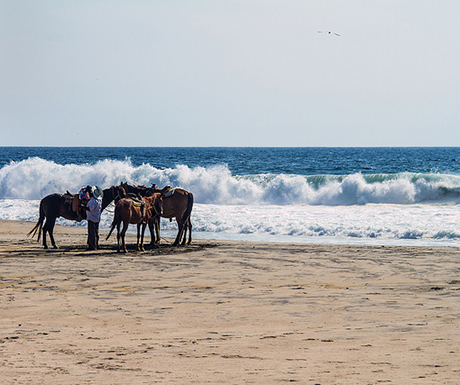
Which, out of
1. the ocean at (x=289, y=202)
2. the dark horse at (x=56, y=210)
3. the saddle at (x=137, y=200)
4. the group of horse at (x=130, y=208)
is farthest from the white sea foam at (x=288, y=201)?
the saddle at (x=137, y=200)

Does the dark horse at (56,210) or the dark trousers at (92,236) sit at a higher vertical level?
the dark horse at (56,210)

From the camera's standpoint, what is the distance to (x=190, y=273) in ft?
32.0

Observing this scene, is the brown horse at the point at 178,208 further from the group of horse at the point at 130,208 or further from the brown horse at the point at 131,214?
the brown horse at the point at 131,214

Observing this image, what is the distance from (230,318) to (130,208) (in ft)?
19.9

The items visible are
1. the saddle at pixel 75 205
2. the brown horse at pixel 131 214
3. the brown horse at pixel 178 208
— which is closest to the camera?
the brown horse at pixel 131 214

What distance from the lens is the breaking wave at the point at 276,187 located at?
29.1 metres

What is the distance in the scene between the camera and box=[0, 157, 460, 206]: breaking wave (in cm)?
2906

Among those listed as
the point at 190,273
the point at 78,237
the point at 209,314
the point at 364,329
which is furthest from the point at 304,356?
the point at 78,237

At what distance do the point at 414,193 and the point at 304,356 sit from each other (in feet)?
84.5

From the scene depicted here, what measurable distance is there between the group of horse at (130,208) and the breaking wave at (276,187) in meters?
15.1

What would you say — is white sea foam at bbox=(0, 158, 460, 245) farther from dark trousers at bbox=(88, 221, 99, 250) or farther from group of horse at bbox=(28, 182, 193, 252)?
dark trousers at bbox=(88, 221, 99, 250)

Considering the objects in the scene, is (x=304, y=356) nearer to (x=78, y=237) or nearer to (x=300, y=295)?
(x=300, y=295)

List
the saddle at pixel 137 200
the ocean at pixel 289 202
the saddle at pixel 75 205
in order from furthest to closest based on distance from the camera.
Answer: the ocean at pixel 289 202 → the saddle at pixel 75 205 → the saddle at pixel 137 200

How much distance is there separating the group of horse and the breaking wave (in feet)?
49.5
